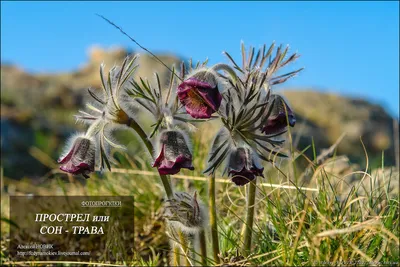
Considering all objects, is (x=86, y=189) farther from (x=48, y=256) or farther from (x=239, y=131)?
(x=239, y=131)

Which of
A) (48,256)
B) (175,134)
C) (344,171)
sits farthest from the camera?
(344,171)

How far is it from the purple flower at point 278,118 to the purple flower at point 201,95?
31 centimetres

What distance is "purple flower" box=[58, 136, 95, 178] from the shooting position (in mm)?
2342

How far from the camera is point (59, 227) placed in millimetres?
3773

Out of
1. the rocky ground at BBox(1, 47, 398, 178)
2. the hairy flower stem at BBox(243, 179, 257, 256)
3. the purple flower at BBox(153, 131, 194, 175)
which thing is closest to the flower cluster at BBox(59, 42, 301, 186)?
the purple flower at BBox(153, 131, 194, 175)

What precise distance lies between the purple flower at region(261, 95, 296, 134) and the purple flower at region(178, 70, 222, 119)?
1.02 ft

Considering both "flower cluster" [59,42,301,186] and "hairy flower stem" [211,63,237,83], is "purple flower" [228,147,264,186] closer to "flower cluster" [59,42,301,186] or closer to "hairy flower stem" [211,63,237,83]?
"flower cluster" [59,42,301,186]

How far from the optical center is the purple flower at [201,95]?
2.11m

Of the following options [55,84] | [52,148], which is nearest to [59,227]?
[52,148]

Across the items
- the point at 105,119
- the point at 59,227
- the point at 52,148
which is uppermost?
the point at 52,148

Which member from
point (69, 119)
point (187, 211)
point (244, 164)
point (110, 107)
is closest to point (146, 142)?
point (110, 107)

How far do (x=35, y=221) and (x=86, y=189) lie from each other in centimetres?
73

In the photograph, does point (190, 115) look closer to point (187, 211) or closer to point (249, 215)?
point (187, 211)

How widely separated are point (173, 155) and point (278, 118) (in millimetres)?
487
